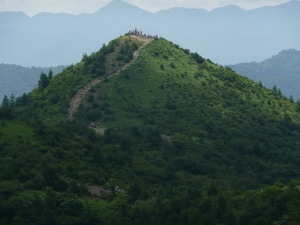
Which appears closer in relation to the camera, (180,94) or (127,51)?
(180,94)

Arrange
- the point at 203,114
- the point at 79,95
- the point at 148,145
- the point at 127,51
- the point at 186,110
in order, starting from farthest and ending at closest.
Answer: the point at 127,51
the point at 203,114
the point at 186,110
the point at 79,95
the point at 148,145

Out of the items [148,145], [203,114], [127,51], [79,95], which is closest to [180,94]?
[203,114]

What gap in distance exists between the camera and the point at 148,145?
82.8 m

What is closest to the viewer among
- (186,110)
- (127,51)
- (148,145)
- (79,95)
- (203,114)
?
(148,145)

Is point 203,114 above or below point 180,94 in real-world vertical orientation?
below

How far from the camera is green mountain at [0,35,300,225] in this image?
4750 cm

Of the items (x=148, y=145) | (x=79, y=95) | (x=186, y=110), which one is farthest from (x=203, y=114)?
(x=148, y=145)

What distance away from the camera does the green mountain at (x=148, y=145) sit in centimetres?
4750

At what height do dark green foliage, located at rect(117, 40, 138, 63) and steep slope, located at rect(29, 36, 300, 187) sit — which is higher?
dark green foliage, located at rect(117, 40, 138, 63)

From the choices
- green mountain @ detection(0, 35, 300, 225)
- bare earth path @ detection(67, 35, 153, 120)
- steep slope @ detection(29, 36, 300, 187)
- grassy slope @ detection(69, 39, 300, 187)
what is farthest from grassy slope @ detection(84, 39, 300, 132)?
bare earth path @ detection(67, 35, 153, 120)

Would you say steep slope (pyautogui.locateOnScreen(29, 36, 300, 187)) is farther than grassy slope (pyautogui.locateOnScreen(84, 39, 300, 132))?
No

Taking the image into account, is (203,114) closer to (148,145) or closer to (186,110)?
(186,110)

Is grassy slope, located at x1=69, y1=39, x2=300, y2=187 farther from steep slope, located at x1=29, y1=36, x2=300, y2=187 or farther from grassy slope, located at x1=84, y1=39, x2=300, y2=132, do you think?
steep slope, located at x1=29, y1=36, x2=300, y2=187

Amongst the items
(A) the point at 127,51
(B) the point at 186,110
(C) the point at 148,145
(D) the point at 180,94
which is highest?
(A) the point at 127,51
